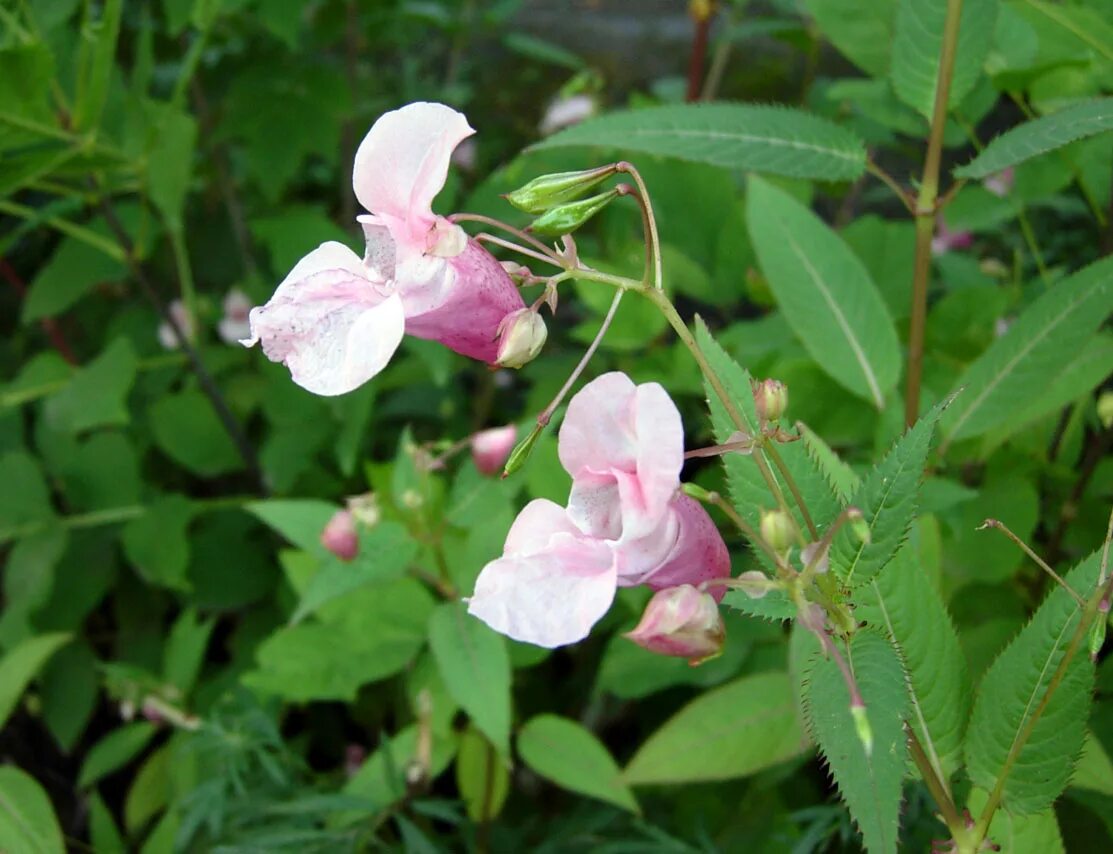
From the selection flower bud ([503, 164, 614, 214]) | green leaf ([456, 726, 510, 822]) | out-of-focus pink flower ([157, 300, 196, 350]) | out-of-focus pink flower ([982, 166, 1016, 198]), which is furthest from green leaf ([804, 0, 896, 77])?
out-of-focus pink flower ([157, 300, 196, 350])

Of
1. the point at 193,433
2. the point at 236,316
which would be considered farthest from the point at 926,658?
the point at 236,316

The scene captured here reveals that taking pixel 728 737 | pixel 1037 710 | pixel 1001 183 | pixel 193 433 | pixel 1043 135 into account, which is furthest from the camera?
pixel 193 433

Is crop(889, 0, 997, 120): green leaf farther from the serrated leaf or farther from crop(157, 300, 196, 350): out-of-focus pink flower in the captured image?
crop(157, 300, 196, 350): out-of-focus pink flower

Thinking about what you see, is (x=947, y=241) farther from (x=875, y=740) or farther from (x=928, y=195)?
(x=875, y=740)

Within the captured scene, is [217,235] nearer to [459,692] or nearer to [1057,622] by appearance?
[459,692]

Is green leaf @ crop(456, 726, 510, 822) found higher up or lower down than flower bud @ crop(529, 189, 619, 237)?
lower down

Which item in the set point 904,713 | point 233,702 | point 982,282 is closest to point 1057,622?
point 904,713
